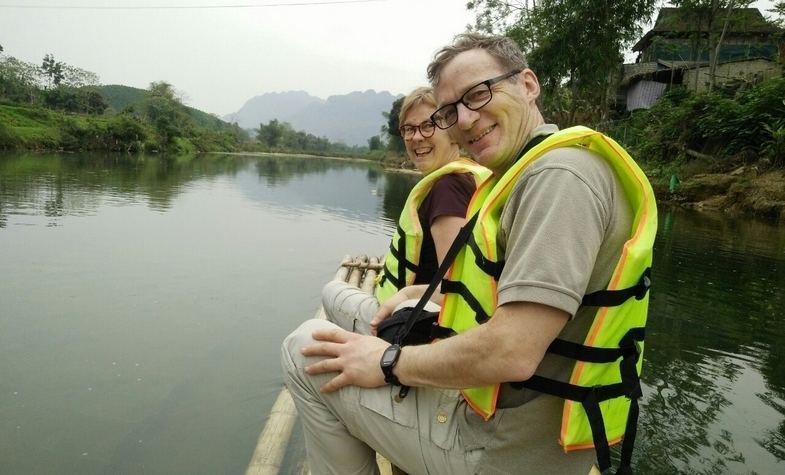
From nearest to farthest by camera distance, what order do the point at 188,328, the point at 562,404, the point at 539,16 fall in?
the point at 562,404 < the point at 188,328 < the point at 539,16

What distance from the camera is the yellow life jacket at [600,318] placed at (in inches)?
51.7

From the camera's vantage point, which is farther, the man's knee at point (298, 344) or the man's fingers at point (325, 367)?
the man's knee at point (298, 344)

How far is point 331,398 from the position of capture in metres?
1.78

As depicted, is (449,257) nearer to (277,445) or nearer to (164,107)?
(277,445)

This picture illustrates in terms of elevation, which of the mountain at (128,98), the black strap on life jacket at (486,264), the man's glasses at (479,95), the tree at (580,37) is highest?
the mountain at (128,98)

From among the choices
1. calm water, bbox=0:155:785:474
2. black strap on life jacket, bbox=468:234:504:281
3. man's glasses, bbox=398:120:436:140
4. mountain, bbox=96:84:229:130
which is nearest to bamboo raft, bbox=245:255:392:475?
calm water, bbox=0:155:785:474

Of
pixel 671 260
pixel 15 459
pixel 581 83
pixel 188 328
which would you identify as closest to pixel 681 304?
pixel 671 260

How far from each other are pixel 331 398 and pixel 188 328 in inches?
180

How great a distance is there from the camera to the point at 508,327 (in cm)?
127

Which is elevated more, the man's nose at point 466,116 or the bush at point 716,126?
the bush at point 716,126

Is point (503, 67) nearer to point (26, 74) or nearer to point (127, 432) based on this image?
point (127, 432)

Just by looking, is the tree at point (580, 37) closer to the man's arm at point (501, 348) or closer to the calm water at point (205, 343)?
the calm water at point (205, 343)

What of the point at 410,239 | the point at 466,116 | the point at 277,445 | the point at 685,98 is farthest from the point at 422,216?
the point at 685,98

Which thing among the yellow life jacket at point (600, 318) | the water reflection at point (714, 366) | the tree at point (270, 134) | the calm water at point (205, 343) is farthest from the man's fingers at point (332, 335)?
the tree at point (270, 134)
